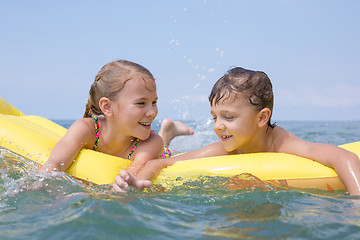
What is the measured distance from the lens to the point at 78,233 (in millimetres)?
1719

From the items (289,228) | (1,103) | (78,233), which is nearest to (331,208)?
(289,228)

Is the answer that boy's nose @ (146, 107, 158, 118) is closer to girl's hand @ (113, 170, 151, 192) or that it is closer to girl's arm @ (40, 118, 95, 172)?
girl's arm @ (40, 118, 95, 172)

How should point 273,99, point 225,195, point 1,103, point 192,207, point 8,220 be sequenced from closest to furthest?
point 8,220 < point 192,207 < point 225,195 < point 273,99 < point 1,103

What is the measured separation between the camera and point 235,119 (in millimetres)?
3117

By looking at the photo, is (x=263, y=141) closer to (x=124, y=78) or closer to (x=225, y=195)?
(x=225, y=195)

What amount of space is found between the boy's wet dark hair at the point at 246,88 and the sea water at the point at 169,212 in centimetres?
74

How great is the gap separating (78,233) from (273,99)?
86.2 inches

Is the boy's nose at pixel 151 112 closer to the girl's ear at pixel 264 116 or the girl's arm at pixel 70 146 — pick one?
the girl's arm at pixel 70 146

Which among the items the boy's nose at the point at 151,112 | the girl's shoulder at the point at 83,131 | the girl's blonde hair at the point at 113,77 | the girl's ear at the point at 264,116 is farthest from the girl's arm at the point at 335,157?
the girl's shoulder at the point at 83,131

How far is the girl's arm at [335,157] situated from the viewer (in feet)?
9.18

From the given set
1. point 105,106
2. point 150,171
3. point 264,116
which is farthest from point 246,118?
point 105,106

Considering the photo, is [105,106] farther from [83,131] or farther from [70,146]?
[70,146]

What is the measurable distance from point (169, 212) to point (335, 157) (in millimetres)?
1596

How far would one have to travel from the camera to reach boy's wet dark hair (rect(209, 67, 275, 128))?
312 cm
